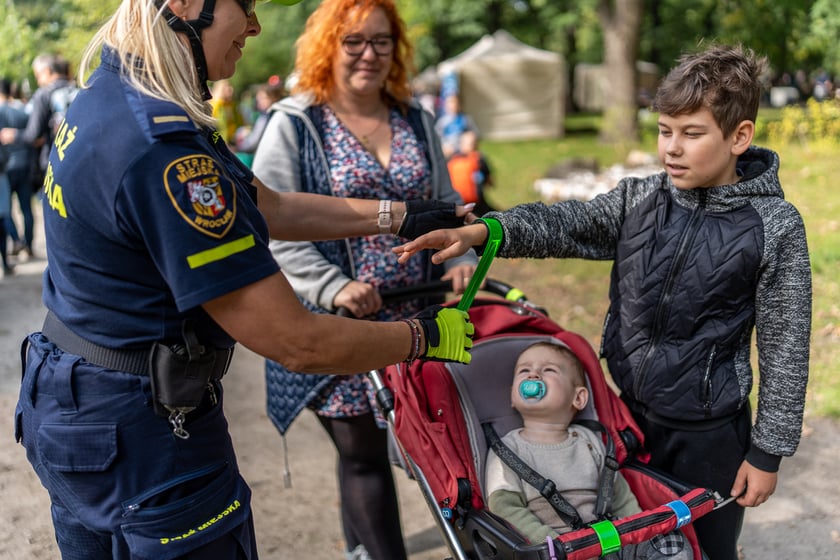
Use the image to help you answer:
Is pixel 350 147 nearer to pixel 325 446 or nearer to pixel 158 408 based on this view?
pixel 158 408

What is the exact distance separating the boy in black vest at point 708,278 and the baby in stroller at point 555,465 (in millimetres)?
196

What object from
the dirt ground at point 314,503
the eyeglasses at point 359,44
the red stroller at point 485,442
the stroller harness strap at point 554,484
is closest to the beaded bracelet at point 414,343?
the red stroller at point 485,442

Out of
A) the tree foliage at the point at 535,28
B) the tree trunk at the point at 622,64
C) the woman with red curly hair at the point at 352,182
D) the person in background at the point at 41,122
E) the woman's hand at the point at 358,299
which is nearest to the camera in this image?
the woman's hand at the point at 358,299

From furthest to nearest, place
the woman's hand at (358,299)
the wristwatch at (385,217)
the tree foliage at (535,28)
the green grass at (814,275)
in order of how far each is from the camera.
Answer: the tree foliage at (535,28), the green grass at (814,275), the woman's hand at (358,299), the wristwatch at (385,217)

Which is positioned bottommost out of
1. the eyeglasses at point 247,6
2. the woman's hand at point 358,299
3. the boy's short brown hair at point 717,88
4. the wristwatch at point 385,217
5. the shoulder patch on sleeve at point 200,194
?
the woman's hand at point 358,299

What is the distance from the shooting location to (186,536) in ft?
6.30

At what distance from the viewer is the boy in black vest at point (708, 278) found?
2.31m

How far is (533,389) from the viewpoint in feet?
8.64

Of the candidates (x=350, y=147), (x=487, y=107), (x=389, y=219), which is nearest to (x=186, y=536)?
(x=389, y=219)

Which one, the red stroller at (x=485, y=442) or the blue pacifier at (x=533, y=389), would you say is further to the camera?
the blue pacifier at (x=533, y=389)

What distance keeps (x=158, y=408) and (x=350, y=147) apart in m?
1.55

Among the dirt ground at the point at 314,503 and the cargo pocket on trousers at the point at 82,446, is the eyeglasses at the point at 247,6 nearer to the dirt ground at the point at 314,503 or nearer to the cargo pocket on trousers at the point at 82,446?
the cargo pocket on trousers at the point at 82,446

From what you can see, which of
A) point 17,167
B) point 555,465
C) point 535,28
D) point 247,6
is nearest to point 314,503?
point 555,465

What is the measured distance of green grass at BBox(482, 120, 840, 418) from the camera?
→ 18.4 feet
